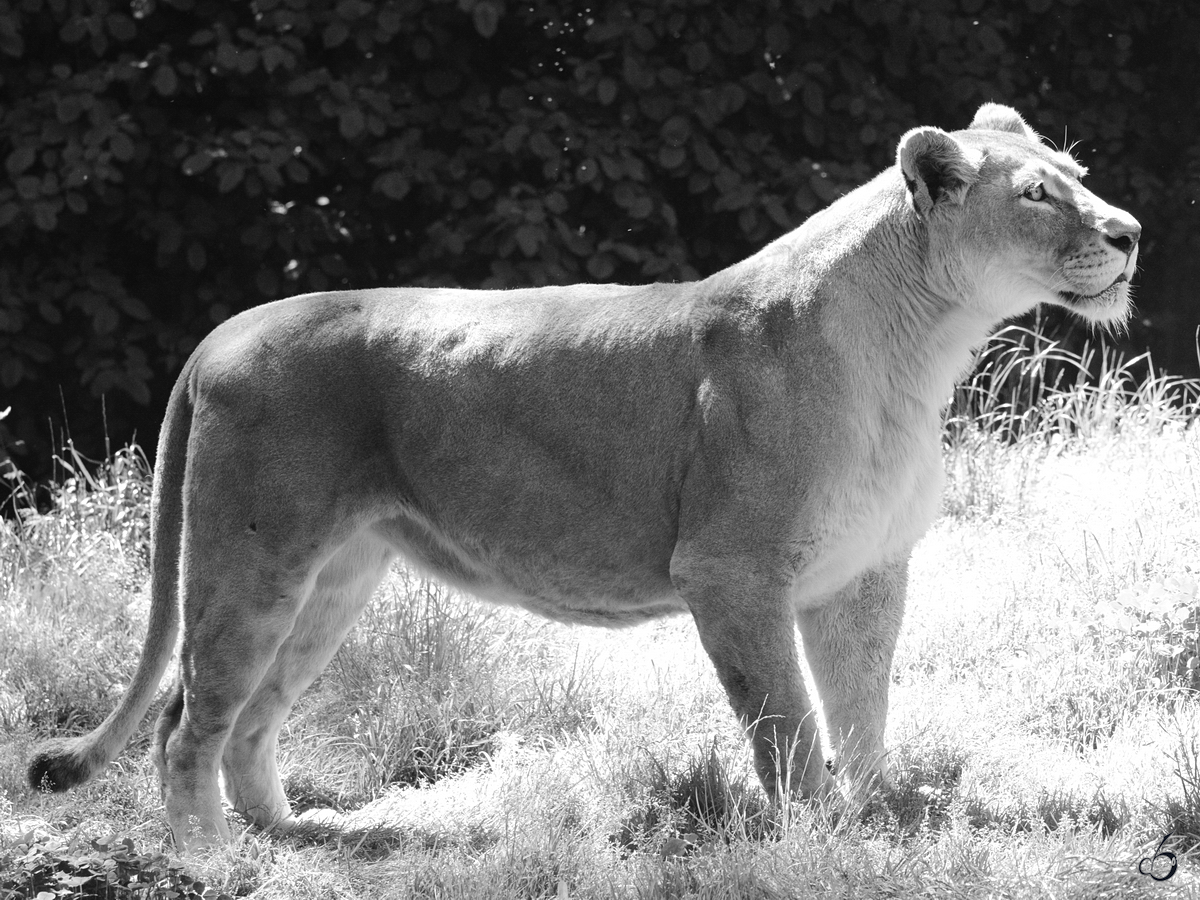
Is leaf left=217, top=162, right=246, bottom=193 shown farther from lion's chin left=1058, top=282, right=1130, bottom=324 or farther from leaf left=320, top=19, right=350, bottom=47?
lion's chin left=1058, top=282, right=1130, bottom=324

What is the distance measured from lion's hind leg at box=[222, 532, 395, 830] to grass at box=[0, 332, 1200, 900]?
0.90ft

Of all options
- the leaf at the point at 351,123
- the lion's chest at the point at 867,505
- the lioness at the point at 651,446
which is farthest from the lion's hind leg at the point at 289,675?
the leaf at the point at 351,123

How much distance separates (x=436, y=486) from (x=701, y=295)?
102 cm

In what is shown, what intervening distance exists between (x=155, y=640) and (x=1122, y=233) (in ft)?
10.7

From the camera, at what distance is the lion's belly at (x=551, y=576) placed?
450cm

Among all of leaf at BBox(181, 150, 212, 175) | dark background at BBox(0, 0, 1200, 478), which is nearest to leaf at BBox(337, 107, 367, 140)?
dark background at BBox(0, 0, 1200, 478)

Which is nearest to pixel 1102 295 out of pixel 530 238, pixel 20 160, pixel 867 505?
pixel 867 505

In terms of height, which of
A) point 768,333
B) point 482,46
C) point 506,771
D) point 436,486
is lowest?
point 506,771

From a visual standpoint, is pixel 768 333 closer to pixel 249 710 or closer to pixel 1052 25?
pixel 249 710

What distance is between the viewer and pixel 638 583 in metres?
4.50

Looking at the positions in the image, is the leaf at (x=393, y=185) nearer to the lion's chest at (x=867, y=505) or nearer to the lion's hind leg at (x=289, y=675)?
the lion's hind leg at (x=289, y=675)

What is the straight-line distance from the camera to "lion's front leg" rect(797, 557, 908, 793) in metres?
4.60

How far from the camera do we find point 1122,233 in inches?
165

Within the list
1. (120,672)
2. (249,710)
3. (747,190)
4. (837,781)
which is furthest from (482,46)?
(837,781)
